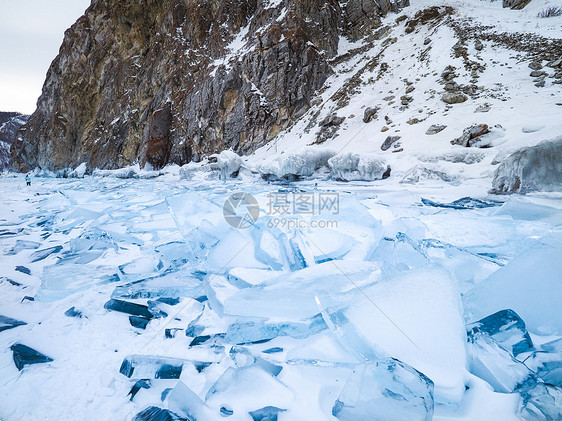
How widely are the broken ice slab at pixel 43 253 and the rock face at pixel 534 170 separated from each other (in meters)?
4.87

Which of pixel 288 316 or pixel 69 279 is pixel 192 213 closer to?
pixel 69 279

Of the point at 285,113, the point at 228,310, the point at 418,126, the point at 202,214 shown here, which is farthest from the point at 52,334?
the point at 285,113

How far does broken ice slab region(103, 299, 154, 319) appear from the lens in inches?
40.6

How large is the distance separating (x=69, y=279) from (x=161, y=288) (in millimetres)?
553

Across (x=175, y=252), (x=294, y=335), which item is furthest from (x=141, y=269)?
(x=294, y=335)

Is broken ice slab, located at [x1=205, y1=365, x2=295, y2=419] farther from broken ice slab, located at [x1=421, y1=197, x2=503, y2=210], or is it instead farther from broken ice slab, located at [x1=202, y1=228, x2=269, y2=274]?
broken ice slab, located at [x1=421, y1=197, x2=503, y2=210]

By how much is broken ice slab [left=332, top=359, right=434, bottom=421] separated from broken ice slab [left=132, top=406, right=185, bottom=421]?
390mm

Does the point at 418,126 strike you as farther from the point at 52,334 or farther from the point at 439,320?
the point at 52,334

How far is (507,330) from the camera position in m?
0.75

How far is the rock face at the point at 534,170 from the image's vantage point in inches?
110

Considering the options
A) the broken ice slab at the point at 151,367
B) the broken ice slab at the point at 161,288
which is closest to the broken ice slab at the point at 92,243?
the broken ice slab at the point at 161,288

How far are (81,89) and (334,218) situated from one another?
33.8m

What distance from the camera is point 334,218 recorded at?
204cm

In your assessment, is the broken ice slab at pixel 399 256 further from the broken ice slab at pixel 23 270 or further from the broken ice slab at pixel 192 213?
the broken ice slab at pixel 23 270
